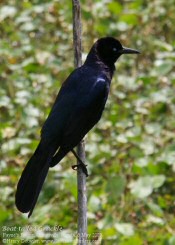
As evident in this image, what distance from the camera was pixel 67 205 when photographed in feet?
16.1

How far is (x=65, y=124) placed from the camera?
3.69 meters

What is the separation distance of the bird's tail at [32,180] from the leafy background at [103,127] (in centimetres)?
67

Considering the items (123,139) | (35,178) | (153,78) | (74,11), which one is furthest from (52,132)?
(153,78)

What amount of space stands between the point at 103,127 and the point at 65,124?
2.01 meters

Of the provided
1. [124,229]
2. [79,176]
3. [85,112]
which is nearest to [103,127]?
[124,229]

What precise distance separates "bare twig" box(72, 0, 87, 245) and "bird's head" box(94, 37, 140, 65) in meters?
0.53

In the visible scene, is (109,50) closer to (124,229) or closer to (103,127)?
(124,229)

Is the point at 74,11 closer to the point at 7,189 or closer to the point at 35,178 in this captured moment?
the point at 35,178

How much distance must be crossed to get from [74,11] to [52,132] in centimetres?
66

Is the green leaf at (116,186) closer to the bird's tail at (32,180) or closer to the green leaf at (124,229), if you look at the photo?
the green leaf at (124,229)

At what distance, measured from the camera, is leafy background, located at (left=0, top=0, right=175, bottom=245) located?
4.47m

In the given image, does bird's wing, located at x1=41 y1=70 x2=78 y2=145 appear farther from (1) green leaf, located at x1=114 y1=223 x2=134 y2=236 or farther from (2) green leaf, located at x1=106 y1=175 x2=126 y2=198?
(2) green leaf, located at x1=106 y1=175 x2=126 y2=198

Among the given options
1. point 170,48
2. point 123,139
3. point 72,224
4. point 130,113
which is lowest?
point 72,224

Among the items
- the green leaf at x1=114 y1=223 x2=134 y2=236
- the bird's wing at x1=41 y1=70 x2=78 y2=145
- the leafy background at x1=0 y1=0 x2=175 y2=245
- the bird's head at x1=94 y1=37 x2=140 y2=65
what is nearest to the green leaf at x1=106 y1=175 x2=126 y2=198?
the leafy background at x1=0 y1=0 x2=175 y2=245
